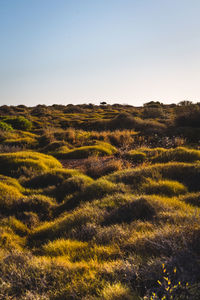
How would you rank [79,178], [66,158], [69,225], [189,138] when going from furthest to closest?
1. [189,138]
2. [66,158]
3. [79,178]
4. [69,225]

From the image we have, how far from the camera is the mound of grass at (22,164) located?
8.60m

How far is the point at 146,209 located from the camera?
478cm

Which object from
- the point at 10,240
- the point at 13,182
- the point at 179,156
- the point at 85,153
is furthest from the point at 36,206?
Result: the point at 85,153

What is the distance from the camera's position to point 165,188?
239 inches

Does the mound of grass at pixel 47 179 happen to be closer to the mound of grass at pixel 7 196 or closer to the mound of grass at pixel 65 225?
the mound of grass at pixel 7 196

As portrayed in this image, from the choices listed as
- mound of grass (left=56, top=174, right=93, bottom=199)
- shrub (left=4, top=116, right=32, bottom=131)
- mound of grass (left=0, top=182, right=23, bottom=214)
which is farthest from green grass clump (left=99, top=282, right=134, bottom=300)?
shrub (left=4, top=116, right=32, bottom=131)

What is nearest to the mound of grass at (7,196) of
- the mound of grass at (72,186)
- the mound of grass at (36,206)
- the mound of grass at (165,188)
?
the mound of grass at (36,206)

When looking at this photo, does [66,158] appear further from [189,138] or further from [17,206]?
[189,138]

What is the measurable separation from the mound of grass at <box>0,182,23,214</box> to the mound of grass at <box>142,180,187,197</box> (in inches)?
141

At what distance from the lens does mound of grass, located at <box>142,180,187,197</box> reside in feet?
19.4

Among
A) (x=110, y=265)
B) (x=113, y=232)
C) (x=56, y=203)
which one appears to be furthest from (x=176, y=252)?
(x=56, y=203)

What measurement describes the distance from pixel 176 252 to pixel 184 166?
5.19 meters

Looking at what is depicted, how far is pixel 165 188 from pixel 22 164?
577 centimetres

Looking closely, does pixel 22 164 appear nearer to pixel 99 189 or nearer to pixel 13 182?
pixel 13 182
